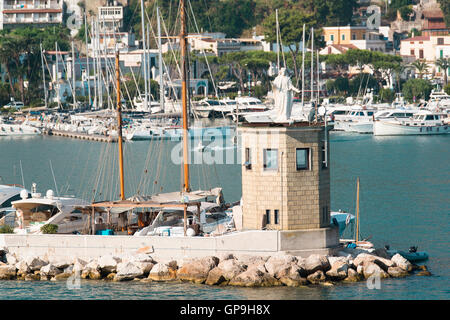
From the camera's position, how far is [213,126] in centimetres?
10312

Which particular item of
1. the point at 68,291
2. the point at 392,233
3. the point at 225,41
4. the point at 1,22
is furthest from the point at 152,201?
the point at 1,22

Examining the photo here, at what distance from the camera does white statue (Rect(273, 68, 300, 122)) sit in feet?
117

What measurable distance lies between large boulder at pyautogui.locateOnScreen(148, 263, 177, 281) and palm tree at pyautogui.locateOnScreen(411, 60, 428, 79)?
103282 mm

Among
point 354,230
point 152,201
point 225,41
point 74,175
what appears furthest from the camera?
point 225,41

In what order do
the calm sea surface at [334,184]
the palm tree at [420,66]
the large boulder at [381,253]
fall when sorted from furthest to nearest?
the palm tree at [420,66]
the large boulder at [381,253]
the calm sea surface at [334,184]

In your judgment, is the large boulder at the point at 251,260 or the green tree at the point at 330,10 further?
the green tree at the point at 330,10

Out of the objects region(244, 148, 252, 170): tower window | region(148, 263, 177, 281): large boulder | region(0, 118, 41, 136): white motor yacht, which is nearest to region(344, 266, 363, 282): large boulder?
region(244, 148, 252, 170): tower window

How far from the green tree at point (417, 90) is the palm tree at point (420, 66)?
6.88 metres

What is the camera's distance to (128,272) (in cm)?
3478

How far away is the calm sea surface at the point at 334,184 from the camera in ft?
111

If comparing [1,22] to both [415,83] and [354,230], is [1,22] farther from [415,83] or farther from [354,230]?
[354,230]

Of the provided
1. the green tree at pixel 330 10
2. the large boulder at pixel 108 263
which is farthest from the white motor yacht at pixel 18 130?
the large boulder at pixel 108 263

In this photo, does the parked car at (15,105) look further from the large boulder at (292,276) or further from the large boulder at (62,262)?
the large boulder at (292,276)
